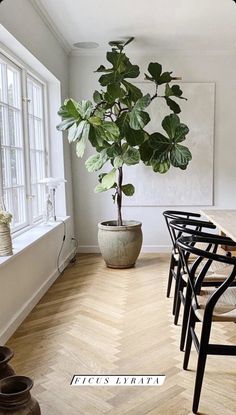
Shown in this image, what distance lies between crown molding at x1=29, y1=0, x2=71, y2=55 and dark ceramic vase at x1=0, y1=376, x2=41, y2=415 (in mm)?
3008

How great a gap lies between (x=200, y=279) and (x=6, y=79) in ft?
7.61

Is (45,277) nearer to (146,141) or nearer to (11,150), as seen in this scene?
(11,150)

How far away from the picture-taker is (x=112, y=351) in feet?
8.15

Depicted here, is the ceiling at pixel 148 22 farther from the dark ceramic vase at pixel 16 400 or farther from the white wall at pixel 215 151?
the dark ceramic vase at pixel 16 400

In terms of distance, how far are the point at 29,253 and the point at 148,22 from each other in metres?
2.58

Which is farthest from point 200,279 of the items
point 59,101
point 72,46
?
point 72,46

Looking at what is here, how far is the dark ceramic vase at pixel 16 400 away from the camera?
4.83ft

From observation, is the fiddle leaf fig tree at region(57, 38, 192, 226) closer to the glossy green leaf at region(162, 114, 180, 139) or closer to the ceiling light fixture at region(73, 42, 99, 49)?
the glossy green leaf at region(162, 114, 180, 139)

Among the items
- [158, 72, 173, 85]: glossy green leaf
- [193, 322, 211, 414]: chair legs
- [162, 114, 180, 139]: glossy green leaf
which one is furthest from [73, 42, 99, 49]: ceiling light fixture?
[193, 322, 211, 414]: chair legs

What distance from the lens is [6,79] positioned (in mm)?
3254

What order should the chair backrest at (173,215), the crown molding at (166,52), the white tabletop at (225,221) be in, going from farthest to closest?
1. the crown molding at (166,52)
2. the chair backrest at (173,215)
3. the white tabletop at (225,221)

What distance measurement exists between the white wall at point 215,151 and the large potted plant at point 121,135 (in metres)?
0.68

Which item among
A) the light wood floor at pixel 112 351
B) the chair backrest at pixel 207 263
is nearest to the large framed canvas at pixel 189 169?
the light wood floor at pixel 112 351

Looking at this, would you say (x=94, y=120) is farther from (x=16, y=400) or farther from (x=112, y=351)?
(x=16, y=400)
